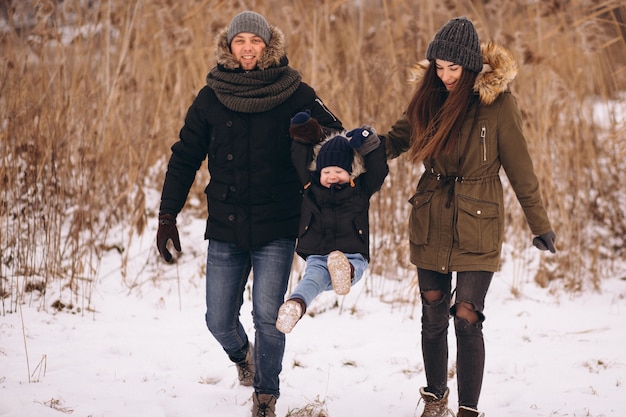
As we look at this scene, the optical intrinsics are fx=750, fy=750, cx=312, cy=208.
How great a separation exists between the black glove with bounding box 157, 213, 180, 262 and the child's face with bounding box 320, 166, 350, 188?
0.72m

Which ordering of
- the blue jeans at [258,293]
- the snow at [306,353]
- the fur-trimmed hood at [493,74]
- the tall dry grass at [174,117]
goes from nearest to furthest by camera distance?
the fur-trimmed hood at [493,74], the blue jeans at [258,293], the snow at [306,353], the tall dry grass at [174,117]

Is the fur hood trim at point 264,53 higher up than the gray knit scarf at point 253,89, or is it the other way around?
the fur hood trim at point 264,53

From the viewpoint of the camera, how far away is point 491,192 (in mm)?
2992

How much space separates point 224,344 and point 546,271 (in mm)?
3092

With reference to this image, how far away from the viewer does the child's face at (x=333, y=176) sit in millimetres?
2963

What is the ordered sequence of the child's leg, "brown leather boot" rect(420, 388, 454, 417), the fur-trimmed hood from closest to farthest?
the child's leg
the fur-trimmed hood
"brown leather boot" rect(420, 388, 454, 417)

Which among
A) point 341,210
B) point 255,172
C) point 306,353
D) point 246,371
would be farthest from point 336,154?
point 306,353

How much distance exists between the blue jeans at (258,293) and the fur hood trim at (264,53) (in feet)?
2.48

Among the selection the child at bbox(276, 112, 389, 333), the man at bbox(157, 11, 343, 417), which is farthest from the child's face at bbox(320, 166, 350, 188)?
the man at bbox(157, 11, 343, 417)

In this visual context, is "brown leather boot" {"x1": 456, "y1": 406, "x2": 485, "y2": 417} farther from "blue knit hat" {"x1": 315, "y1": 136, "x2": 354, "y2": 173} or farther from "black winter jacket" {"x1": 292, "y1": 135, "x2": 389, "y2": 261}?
"blue knit hat" {"x1": 315, "y1": 136, "x2": 354, "y2": 173}

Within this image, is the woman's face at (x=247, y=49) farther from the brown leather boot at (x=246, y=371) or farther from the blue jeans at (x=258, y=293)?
the brown leather boot at (x=246, y=371)

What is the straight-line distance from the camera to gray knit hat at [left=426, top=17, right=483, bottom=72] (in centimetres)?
294

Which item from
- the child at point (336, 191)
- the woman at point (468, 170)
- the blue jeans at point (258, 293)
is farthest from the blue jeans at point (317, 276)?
the woman at point (468, 170)

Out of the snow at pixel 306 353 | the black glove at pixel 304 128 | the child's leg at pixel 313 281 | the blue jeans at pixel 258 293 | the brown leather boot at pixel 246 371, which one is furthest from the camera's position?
the brown leather boot at pixel 246 371
